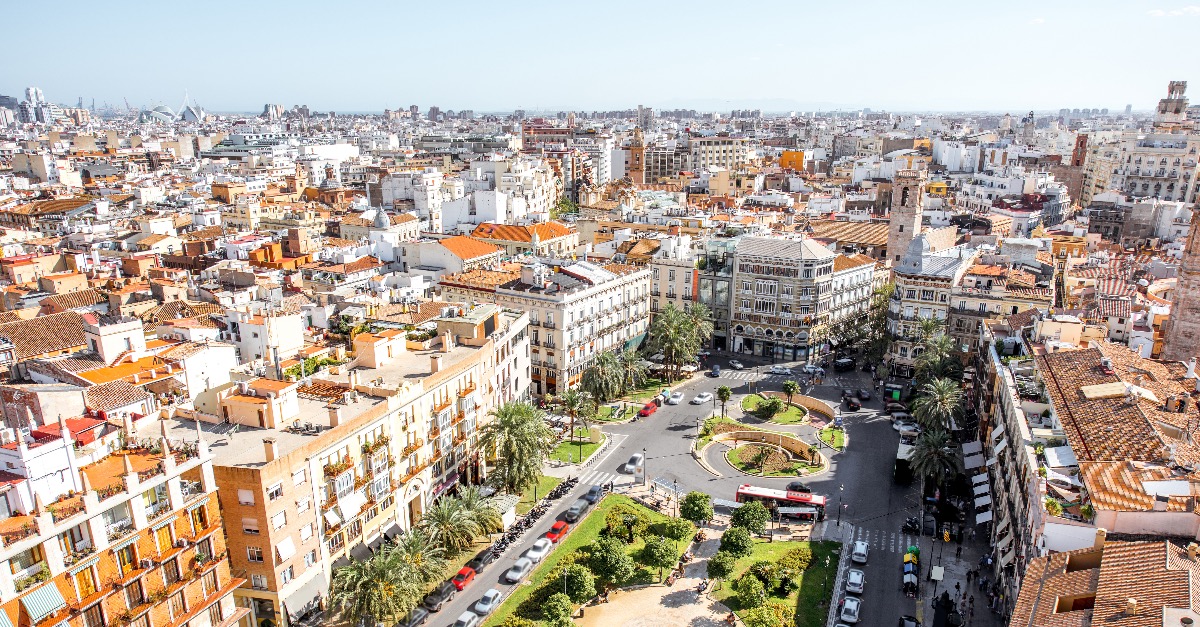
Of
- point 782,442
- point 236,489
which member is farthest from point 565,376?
point 236,489

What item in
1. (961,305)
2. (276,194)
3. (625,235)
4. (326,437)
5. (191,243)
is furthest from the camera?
(276,194)

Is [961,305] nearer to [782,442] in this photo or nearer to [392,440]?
[782,442]

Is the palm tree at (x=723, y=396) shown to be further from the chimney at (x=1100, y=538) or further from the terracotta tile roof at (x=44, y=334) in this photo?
the terracotta tile roof at (x=44, y=334)

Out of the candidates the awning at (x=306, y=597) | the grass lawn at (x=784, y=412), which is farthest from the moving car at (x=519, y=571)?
the grass lawn at (x=784, y=412)

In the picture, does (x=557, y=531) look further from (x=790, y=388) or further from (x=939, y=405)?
(x=790, y=388)

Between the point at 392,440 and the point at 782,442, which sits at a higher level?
the point at 392,440

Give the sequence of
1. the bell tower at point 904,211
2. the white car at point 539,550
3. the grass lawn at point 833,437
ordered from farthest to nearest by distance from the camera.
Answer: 1. the bell tower at point 904,211
2. the grass lawn at point 833,437
3. the white car at point 539,550

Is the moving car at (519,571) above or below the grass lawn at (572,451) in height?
above
